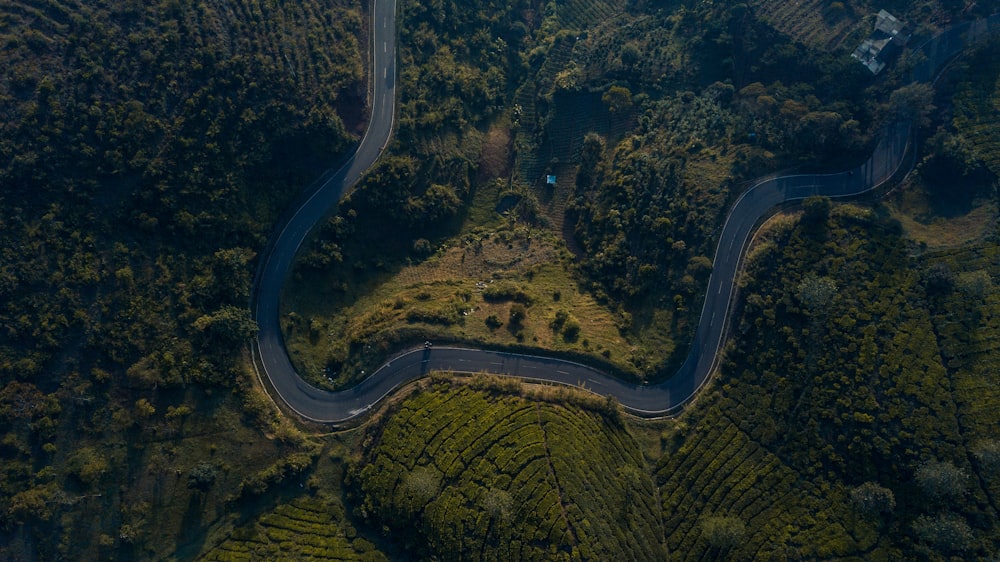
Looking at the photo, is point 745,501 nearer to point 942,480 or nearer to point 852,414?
point 852,414

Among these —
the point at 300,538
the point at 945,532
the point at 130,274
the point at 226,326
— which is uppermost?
the point at 130,274

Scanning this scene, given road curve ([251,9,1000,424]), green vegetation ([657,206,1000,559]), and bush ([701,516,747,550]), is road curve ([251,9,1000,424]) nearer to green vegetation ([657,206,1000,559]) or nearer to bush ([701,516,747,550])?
green vegetation ([657,206,1000,559])

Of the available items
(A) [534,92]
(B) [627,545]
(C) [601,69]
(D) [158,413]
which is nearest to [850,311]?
(B) [627,545]

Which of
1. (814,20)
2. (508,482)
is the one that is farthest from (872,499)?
(814,20)

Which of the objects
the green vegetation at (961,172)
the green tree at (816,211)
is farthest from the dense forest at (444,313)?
the green tree at (816,211)

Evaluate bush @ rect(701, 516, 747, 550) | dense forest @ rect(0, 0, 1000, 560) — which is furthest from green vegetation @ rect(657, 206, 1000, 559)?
bush @ rect(701, 516, 747, 550)

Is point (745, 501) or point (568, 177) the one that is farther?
point (568, 177)
